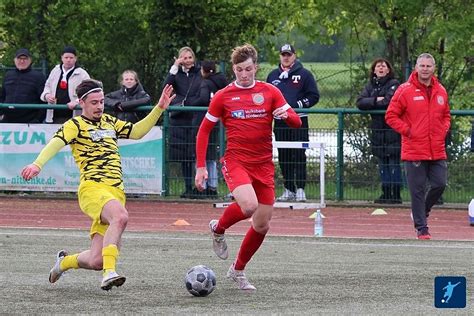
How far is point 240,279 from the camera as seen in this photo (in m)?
11.3

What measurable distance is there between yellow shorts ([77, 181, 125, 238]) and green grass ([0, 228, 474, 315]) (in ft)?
1.83

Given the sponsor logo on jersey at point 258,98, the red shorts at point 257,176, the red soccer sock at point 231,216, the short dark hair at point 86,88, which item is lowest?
the red soccer sock at point 231,216

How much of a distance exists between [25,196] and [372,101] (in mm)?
5567

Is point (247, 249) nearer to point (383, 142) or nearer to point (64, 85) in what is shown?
point (383, 142)

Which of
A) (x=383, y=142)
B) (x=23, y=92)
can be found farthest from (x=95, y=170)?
(x=23, y=92)

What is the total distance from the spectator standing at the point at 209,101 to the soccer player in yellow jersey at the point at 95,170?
7982 mm

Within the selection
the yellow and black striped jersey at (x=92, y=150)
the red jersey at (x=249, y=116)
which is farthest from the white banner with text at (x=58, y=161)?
the yellow and black striped jersey at (x=92, y=150)

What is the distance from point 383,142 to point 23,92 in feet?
18.2

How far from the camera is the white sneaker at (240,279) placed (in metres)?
11.2

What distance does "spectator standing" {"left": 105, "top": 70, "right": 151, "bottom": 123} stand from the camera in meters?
19.5

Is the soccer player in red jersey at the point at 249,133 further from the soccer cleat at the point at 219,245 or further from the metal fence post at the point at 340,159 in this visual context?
the metal fence post at the point at 340,159

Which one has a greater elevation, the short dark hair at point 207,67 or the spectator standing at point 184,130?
the short dark hair at point 207,67

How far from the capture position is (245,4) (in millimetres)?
24500

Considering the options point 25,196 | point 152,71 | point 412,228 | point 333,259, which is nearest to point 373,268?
point 333,259
